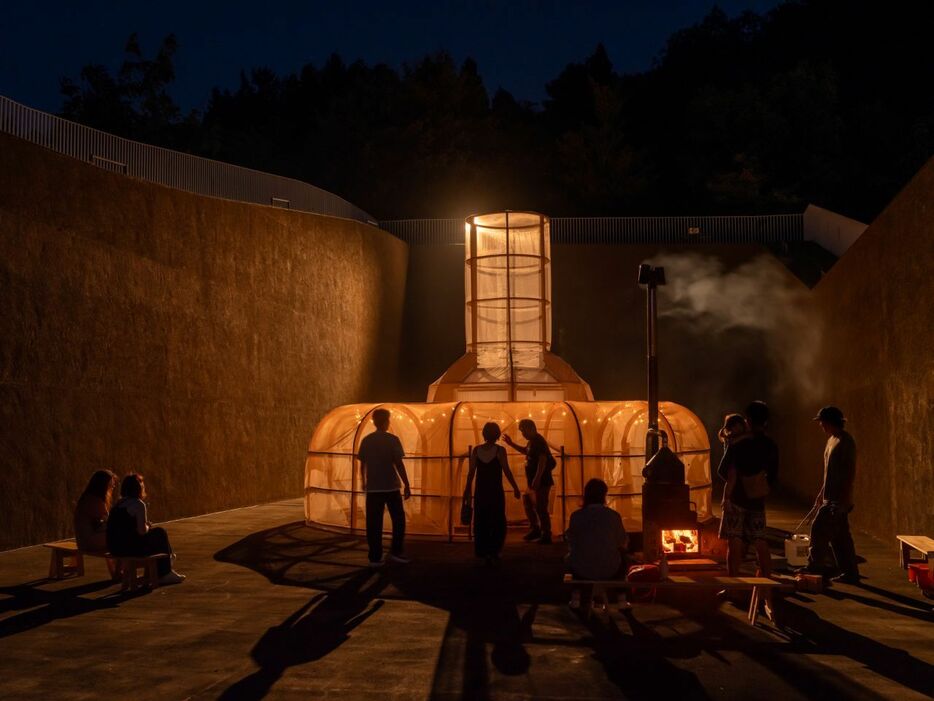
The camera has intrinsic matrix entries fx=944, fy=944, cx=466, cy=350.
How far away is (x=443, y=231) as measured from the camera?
103 ft

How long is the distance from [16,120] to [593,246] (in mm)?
18423

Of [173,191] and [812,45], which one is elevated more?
[812,45]

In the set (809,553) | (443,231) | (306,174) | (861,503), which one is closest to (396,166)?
(306,174)

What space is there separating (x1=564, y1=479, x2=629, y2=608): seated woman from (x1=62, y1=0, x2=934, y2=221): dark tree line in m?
34.7

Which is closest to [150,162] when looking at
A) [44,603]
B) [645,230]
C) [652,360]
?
[44,603]

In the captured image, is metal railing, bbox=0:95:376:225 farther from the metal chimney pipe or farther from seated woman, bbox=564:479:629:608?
seated woman, bbox=564:479:629:608

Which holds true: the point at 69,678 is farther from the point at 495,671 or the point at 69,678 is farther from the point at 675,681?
the point at 675,681

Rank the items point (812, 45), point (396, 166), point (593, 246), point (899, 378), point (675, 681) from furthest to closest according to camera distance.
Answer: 1. point (812, 45)
2. point (396, 166)
3. point (593, 246)
4. point (899, 378)
5. point (675, 681)

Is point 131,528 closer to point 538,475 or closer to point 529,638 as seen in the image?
point 529,638

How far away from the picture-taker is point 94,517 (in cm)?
999

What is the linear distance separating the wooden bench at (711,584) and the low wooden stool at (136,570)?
4316mm

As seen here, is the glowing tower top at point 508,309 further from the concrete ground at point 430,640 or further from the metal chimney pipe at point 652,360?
the metal chimney pipe at point 652,360

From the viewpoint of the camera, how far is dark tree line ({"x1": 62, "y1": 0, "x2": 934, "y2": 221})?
135 feet

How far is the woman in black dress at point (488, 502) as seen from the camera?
36.2ft
